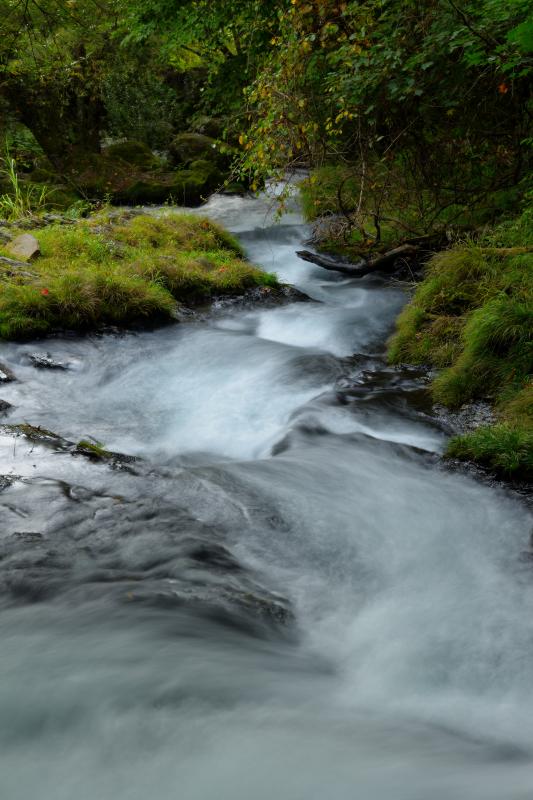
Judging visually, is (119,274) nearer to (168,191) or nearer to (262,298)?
(262,298)

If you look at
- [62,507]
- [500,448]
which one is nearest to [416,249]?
[500,448]

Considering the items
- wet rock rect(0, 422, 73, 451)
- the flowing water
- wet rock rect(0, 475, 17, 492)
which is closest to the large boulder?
the flowing water

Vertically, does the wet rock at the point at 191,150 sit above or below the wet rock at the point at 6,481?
above

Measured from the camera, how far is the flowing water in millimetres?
2021

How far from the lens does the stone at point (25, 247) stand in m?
7.95

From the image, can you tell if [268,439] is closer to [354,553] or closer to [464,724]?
[354,553]

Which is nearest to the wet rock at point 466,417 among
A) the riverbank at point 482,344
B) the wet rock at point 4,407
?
the riverbank at point 482,344

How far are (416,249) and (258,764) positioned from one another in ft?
23.4

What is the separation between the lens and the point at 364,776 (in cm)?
196

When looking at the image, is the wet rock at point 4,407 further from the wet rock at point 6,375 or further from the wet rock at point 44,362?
the wet rock at point 44,362

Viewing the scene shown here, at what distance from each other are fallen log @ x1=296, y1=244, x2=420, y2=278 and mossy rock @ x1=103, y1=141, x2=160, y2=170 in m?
7.85

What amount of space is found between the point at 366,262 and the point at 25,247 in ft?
14.8

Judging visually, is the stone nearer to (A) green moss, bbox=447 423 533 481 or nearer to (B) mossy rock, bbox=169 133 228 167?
(A) green moss, bbox=447 423 533 481

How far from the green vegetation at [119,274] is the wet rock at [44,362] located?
45 cm
